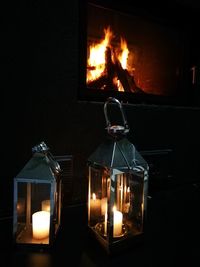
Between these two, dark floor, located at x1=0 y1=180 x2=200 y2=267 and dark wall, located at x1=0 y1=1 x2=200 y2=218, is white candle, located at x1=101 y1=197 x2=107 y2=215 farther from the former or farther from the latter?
dark wall, located at x1=0 y1=1 x2=200 y2=218

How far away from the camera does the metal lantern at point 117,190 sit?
52cm

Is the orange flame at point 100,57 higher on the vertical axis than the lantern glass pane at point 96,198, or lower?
higher

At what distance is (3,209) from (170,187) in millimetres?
695

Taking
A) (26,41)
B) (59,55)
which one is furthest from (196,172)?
(26,41)

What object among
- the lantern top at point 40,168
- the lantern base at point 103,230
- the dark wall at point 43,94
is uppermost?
the dark wall at point 43,94

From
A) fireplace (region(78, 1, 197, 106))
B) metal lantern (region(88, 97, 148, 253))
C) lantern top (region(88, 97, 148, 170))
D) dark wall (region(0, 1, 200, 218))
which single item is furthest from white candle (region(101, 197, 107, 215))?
fireplace (region(78, 1, 197, 106))

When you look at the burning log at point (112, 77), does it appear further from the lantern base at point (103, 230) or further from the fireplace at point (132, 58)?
the lantern base at point (103, 230)

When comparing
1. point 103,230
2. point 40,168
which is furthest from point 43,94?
point 103,230

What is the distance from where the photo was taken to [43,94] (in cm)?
77

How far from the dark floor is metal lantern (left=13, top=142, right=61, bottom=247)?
4cm

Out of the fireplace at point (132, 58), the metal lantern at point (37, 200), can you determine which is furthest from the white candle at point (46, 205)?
the fireplace at point (132, 58)

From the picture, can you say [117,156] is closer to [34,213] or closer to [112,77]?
[34,213]

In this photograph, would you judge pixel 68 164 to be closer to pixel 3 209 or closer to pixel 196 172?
pixel 3 209

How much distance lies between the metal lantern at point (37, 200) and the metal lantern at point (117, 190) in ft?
0.36
